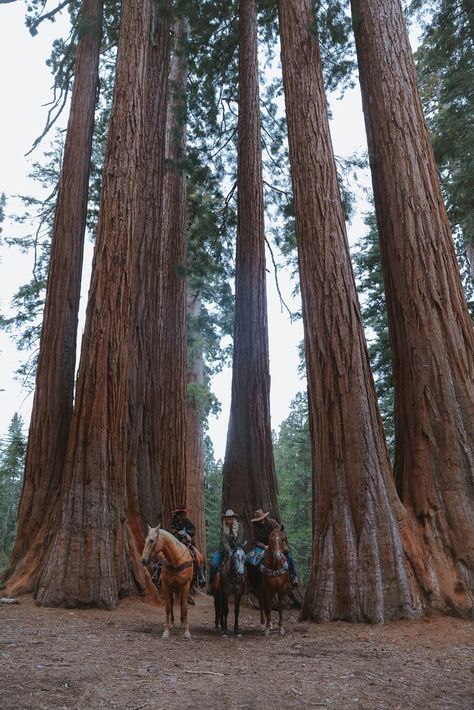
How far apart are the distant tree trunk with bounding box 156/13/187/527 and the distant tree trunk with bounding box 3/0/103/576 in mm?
2267

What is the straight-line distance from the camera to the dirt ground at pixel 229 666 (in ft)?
10.9

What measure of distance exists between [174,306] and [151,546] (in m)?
8.09

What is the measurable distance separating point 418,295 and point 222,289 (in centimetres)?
1125

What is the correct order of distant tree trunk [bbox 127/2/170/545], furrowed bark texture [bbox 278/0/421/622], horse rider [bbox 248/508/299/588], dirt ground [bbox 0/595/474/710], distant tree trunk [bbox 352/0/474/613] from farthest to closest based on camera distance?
distant tree trunk [bbox 127/2/170/545]
horse rider [bbox 248/508/299/588]
distant tree trunk [bbox 352/0/474/613]
furrowed bark texture [bbox 278/0/421/622]
dirt ground [bbox 0/595/474/710]

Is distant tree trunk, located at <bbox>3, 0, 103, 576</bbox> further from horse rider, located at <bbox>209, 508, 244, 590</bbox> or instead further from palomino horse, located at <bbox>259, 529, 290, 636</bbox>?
palomino horse, located at <bbox>259, 529, 290, 636</bbox>

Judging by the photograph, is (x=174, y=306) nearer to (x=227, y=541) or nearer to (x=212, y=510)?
(x=227, y=541)

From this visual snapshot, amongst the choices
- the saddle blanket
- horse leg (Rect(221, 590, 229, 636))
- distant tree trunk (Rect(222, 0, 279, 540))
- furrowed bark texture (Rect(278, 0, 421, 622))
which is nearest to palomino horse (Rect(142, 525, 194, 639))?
horse leg (Rect(221, 590, 229, 636))

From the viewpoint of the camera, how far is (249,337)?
11633 mm

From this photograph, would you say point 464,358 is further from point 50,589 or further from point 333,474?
point 50,589

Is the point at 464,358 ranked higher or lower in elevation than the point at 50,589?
higher

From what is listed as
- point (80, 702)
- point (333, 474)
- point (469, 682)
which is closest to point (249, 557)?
point (333, 474)

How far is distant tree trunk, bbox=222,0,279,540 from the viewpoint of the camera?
1065 centimetres

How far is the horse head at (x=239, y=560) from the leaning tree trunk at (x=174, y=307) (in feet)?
14.7

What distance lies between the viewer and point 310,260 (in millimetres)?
7598
